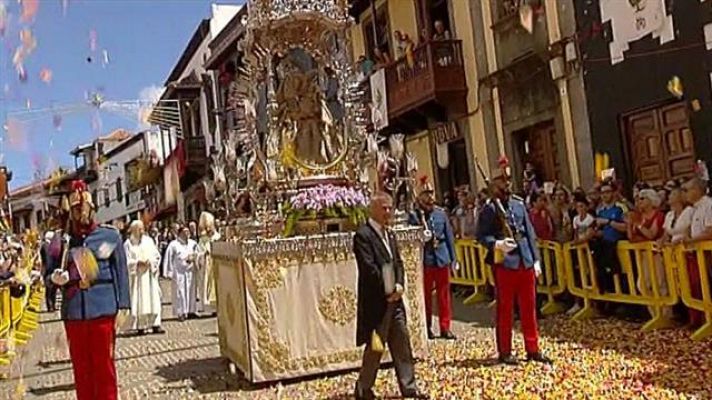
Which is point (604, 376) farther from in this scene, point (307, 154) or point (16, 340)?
point (16, 340)

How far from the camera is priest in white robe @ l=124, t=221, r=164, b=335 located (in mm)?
12773

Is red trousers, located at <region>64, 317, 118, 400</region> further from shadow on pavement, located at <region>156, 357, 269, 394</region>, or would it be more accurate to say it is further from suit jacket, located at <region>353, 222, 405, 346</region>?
suit jacket, located at <region>353, 222, 405, 346</region>

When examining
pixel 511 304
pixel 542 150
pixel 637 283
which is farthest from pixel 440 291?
pixel 542 150

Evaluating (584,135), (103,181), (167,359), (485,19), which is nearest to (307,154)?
(167,359)

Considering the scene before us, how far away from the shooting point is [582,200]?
35.7 ft

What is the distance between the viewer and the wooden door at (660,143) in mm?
11547

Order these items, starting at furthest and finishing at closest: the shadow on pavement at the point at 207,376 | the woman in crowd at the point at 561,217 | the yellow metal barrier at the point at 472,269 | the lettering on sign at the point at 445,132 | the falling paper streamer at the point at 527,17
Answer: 1. the lettering on sign at the point at 445,132
2. the falling paper streamer at the point at 527,17
3. the yellow metal barrier at the point at 472,269
4. the woman in crowd at the point at 561,217
5. the shadow on pavement at the point at 207,376

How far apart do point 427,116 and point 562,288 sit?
8.70 metres

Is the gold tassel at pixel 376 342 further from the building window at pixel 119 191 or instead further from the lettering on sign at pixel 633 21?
the building window at pixel 119 191

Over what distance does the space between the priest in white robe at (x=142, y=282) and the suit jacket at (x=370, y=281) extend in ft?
23.0

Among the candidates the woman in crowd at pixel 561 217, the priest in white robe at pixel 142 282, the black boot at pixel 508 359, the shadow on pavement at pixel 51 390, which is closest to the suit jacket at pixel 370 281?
the black boot at pixel 508 359

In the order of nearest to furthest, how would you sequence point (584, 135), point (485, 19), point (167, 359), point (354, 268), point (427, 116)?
point (354, 268) < point (167, 359) < point (584, 135) < point (485, 19) < point (427, 116)

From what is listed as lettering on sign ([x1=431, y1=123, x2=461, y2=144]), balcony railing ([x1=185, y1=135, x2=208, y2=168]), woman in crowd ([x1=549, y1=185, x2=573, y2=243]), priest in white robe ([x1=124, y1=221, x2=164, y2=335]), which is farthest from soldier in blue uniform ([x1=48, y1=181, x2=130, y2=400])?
balcony railing ([x1=185, y1=135, x2=208, y2=168])

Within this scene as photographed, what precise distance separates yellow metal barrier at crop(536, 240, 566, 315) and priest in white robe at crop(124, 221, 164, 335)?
589 centimetres
